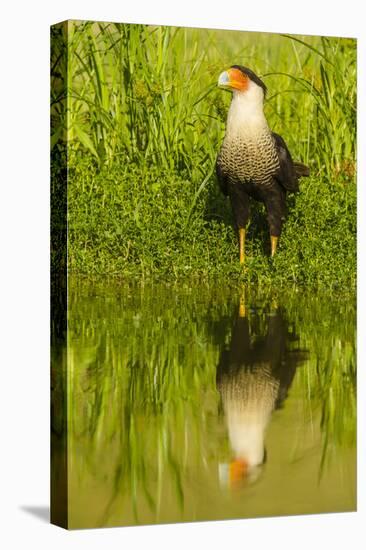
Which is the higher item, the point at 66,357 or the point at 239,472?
the point at 66,357

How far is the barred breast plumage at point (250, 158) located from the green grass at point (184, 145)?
0.21 feet

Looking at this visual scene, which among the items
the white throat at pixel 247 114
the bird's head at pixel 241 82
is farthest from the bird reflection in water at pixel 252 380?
the bird's head at pixel 241 82

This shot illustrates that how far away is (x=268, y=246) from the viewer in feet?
20.3

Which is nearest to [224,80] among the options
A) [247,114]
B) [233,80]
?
[233,80]

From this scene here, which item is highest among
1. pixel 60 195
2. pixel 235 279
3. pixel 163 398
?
pixel 60 195

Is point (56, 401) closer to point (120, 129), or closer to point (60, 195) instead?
point (60, 195)

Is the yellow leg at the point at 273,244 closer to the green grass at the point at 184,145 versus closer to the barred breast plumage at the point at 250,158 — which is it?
the green grass at the point at 184,145

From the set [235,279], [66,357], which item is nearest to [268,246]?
[235,279]

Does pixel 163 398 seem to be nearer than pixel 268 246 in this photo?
Yes

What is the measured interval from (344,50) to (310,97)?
28 centimetres

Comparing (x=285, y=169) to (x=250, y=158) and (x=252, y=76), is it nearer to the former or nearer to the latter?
(x=250, y=158)

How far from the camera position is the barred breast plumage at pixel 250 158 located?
603 centimetres

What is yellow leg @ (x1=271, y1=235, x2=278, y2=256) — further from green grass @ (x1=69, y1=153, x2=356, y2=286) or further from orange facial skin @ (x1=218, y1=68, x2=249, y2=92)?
orange facial skin @ (x1=218, y1=68, x2=249, y2=92)

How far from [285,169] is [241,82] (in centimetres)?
46
